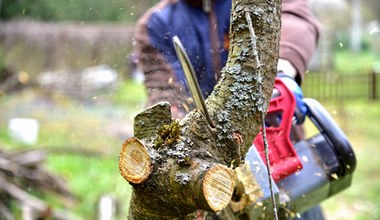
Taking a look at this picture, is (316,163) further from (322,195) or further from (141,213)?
(141,213)

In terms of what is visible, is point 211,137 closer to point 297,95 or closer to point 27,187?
point 297,95

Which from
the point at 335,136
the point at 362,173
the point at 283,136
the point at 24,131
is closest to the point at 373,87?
the point at 362,173

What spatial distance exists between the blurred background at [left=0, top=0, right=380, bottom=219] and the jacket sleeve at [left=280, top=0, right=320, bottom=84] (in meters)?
1.27

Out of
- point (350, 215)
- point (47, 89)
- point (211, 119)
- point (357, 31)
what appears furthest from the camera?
point (357, 31)

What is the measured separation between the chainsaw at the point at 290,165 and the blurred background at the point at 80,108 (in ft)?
5.35

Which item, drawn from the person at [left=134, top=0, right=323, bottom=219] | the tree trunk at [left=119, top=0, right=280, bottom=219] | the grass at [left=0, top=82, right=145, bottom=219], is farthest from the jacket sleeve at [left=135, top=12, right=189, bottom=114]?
the tree trunk at [left=119, top=0, right=280, bottom=219]

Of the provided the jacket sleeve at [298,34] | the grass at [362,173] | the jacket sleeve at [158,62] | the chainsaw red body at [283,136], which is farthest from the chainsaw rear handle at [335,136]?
the grass at [362,173]

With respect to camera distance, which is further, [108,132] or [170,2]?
[108,132]

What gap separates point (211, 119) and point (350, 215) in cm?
363

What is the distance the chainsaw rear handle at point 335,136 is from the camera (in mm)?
1571

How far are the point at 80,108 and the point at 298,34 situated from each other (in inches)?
339

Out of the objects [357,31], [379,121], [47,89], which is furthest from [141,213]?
[357,31]

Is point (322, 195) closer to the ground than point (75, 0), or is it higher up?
higher up

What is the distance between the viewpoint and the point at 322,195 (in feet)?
5.14
